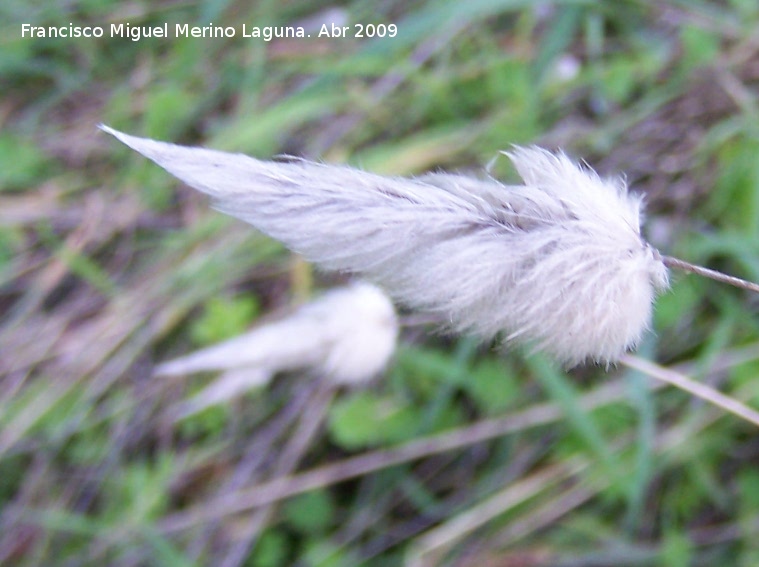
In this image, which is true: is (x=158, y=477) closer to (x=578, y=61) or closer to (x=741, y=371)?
(x=741, y=371)

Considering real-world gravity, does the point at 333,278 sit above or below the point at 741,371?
above

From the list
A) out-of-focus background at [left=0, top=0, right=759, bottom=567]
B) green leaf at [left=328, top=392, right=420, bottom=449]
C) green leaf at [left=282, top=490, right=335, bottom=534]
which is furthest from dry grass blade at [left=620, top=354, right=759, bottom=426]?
green leaf at [left=282, top=490, right=335, bottom=534]

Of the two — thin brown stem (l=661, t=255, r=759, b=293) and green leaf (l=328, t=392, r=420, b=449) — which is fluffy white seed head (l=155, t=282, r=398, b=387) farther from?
thin brown stem (l=661, t=255, r=759, b=293)

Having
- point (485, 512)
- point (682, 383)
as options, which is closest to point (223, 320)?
point (485, 512)

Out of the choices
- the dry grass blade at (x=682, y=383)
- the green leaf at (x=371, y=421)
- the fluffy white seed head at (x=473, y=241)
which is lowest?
the green leaf at (x=371, y=421)

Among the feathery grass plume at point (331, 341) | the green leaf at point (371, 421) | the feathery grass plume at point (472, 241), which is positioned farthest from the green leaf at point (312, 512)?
the feathery grass plume at point (472, 241)

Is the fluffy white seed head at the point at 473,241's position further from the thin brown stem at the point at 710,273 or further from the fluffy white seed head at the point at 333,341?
the fluffy white seed head at the point at 333,341

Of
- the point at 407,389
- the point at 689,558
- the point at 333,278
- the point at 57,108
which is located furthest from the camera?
the point at 57,108

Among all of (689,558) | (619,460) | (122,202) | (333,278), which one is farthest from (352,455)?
(122,202)
